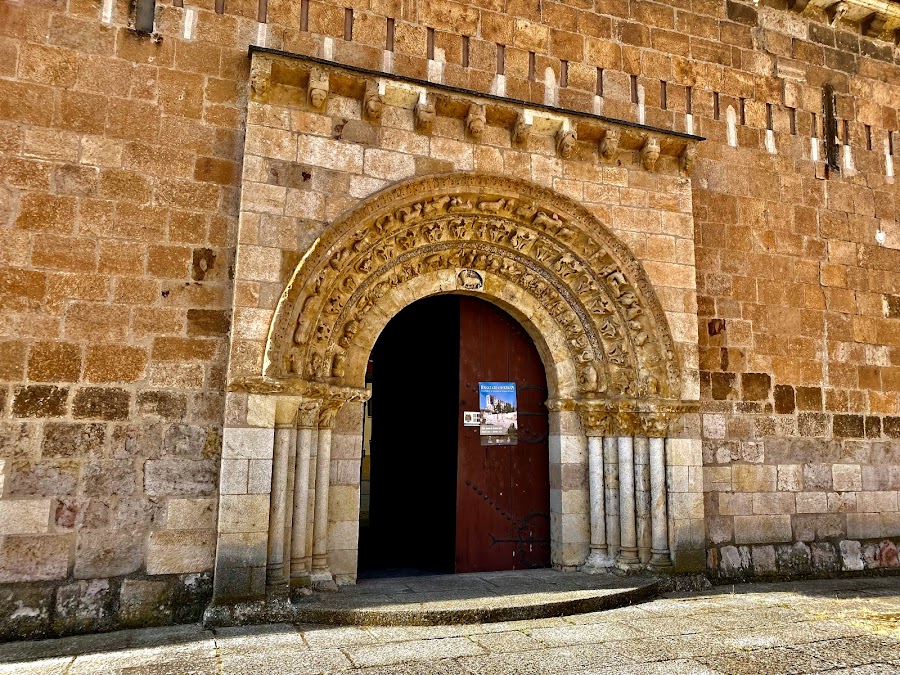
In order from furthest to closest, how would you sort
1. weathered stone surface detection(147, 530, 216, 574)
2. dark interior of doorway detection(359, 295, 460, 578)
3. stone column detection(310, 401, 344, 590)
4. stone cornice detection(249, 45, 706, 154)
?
dark interior of doorway detection(359, 295, 460, 578) < stone cornice detection(249, 45, 706, 154) < stone column detection(310, 401, 344, 590) < weathered stone surface detection(147, 530, 216, 574)

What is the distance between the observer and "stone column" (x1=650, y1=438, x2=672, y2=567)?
209 inches

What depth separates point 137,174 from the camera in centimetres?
453

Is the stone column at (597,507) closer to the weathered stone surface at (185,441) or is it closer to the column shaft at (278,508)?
the column shaft at (278,508)

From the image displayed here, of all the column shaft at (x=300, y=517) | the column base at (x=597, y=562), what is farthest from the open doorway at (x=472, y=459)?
the column shaft at (x=300, y=517)

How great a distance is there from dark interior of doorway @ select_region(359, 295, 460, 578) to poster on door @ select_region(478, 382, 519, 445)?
0.81ft

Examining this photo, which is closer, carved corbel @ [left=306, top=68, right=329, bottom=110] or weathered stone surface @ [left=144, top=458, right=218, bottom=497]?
weathered stone surface @ [left=144, top=458, right=218, bottom=497]

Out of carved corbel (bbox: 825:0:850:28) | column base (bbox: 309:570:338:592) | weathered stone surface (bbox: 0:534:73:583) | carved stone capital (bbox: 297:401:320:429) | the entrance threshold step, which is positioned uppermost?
carved corbel (bbox: 825:0:850:28)

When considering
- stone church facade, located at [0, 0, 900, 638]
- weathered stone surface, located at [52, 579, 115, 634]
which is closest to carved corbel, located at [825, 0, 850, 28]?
stone church facade, located at [0, 0, 900, 638]

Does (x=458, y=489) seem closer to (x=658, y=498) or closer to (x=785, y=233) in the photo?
(x=658, y=498)

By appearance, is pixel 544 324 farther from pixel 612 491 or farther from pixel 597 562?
pixel 597 562

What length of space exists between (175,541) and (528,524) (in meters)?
2.80

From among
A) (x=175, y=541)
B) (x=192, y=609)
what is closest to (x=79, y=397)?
(x=175, y=541)

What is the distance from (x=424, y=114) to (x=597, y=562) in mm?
3771

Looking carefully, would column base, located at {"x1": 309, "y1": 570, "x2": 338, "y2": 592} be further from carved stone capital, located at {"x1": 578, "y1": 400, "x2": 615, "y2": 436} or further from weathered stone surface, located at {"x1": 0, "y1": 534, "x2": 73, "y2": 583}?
carved stone capital, located at {"x1": 578, "y1": 400, "x2": 615, "y2": 436}
